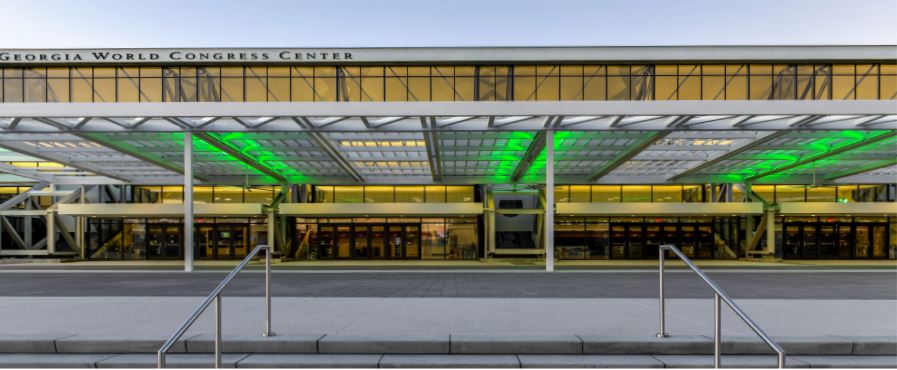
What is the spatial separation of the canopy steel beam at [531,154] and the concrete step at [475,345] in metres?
12.1

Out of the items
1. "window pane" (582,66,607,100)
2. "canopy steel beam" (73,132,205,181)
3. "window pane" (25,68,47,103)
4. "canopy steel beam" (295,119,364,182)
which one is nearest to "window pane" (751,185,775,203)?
"window pane" (582,66,607,100)

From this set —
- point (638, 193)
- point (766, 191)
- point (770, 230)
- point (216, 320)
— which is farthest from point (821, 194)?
point (216, 320)

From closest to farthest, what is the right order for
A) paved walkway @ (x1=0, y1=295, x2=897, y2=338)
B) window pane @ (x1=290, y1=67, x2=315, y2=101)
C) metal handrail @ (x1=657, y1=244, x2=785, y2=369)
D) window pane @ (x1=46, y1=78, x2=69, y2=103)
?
1. metal handrail @ (x1=657, y1=244, x2=785, y2=369)
2. paved walkway @ (x1=0, y1=295, x2=897, y2=338)
3. window pane @ (x1=290, y1=67, x2=315, y2=101)
4. window pane @ (x1=46, y1=78, x2=69, y2=103)

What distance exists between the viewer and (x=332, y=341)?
6.88 meters

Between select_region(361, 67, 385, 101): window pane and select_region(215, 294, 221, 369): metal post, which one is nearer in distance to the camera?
select_region(215, 294, 221, 369): metal post

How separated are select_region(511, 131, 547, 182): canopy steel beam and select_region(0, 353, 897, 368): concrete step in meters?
12.4

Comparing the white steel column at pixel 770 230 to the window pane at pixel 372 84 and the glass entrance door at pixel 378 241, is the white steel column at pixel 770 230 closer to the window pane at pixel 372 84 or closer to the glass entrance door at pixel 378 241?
the glass entrance door at pixel 378 241

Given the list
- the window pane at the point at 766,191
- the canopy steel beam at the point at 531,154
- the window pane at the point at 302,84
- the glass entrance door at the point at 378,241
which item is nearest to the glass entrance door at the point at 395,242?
the glass entrance door at the point at 378,241

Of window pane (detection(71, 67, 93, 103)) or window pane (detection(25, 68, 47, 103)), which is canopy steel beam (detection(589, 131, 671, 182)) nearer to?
window pane (detection(71, 67, 93, 103))

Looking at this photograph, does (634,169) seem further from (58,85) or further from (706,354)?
(58,85)

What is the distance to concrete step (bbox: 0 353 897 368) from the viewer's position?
640 centimetres

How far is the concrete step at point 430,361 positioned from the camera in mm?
6398

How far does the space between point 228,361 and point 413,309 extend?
11.1 ft

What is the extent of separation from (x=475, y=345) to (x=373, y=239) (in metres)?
21.8
